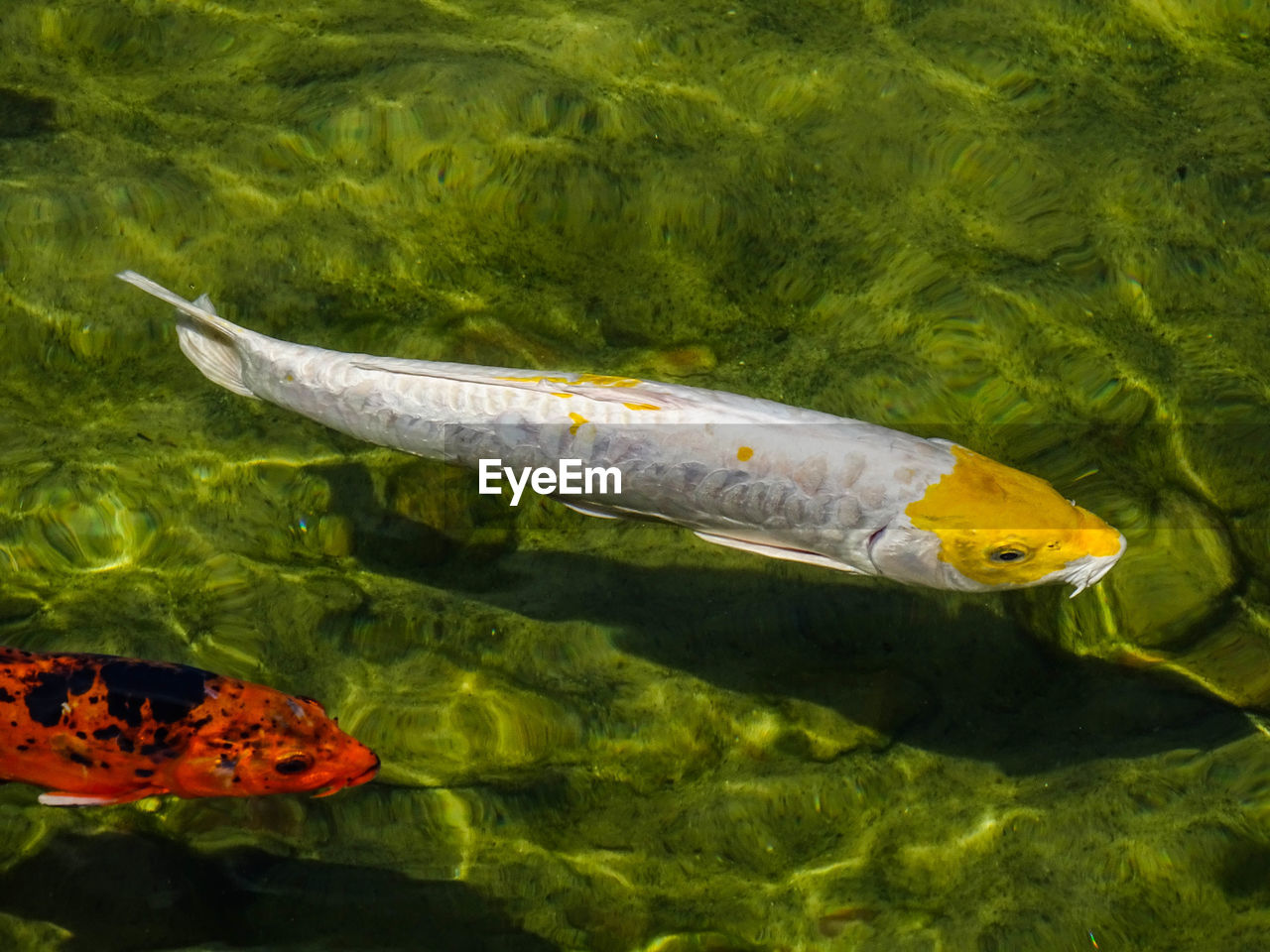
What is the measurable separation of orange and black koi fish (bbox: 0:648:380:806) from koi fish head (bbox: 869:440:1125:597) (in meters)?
2.03

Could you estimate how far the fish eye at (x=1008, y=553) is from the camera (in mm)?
3203

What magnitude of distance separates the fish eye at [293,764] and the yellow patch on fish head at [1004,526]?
7.14 feet

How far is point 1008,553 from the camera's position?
3.22 meters

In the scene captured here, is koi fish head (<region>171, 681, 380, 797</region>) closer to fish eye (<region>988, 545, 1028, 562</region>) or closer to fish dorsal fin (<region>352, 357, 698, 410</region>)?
fish dorsal fin (<region>352, 357, 698, 410</region>)

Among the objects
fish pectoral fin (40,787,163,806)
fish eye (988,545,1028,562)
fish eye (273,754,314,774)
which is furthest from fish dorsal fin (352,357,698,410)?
fish pectoral fin (40,787,163,806)

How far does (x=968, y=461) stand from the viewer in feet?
10.8

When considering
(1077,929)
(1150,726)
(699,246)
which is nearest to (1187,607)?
(1150,726)

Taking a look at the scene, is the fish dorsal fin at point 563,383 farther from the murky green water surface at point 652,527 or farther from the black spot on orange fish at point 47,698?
the black spot on orange fish at point 47,698

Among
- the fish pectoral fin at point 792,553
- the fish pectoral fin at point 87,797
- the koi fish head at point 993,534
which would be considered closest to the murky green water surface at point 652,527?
the fish pectoral fin at point 87,797

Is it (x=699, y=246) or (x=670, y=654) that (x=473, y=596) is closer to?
(x=670, y=654)

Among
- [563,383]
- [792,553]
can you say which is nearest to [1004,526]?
[792,553]

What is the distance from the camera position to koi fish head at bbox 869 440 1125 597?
10.5 feet

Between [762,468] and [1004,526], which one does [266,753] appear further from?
[1004,526]

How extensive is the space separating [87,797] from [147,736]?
310 millimetres
